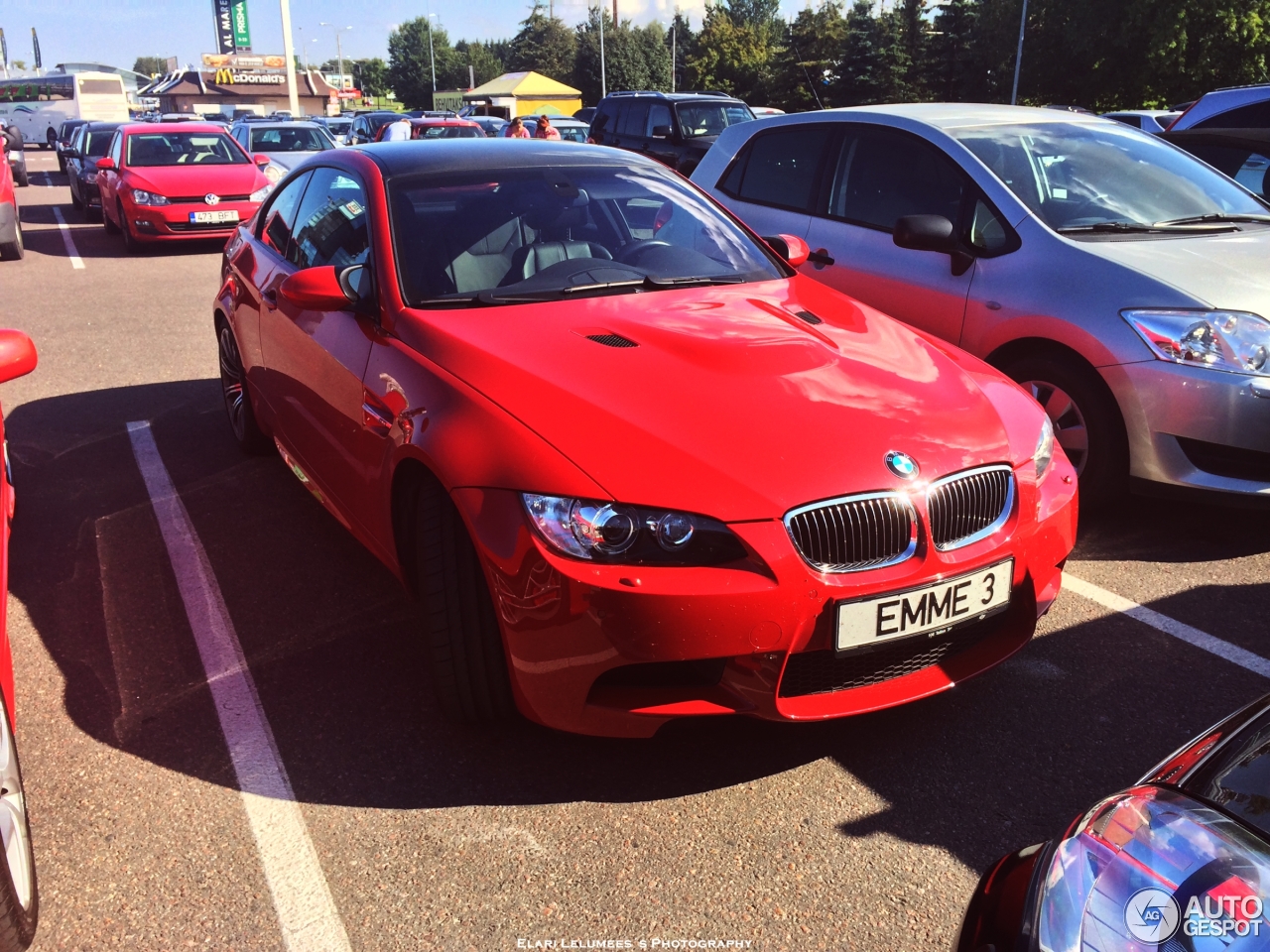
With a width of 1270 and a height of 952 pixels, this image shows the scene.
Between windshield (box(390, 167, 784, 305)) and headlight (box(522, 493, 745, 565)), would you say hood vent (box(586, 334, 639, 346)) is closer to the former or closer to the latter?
windshield (box(390, 167, 784, 305))

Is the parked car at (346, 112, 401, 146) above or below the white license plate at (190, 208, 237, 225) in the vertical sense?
above

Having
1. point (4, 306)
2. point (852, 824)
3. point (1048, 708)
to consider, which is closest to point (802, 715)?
point (852, 824)

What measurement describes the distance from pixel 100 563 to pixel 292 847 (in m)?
2.10

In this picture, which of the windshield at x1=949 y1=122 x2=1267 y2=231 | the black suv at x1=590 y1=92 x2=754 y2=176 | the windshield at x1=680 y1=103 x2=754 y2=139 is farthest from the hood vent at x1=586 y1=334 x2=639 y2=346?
the windshield at x1=680 y1=103 x2=754 y2=139

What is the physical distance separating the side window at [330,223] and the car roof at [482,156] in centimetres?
14

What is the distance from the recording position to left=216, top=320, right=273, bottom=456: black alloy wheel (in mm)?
5254

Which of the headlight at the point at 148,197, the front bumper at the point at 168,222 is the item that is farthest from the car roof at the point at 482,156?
the headlight at the point at 148,197

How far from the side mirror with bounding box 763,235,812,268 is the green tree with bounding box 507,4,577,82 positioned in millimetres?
100479

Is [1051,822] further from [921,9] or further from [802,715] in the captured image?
[921,9]

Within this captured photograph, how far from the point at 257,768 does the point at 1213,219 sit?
15.0 feet

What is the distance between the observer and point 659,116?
17906 mm

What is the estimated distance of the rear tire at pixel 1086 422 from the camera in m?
4.32

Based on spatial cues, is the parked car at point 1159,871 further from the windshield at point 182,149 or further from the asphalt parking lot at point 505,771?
the windshield at point 182,149

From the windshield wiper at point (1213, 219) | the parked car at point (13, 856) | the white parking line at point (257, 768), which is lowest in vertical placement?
the white parking line at point (257, 768)
